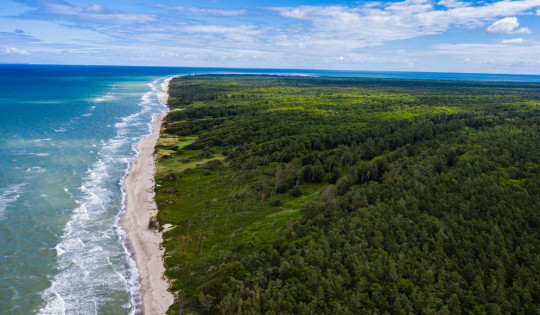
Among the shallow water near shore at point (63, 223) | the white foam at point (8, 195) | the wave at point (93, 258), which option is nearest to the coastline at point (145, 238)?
the wave at point (93, 258)

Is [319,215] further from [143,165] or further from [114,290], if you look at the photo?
[143,165]

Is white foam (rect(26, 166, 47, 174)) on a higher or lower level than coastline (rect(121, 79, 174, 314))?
higher

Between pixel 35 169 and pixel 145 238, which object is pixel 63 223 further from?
pixel 35 169

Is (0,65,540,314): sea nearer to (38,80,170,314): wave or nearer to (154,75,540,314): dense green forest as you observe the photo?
(38,80,170,314): wave

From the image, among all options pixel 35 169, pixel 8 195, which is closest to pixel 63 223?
pixel 8 195

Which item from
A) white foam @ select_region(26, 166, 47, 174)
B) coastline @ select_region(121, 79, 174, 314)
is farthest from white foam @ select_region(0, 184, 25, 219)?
coastline @ select_region(121, 79, 174, 314)

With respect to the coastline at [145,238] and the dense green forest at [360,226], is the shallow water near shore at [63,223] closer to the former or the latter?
the coastline at [145,238]

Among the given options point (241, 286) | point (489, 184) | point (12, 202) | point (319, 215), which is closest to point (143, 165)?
point (12, 202)
